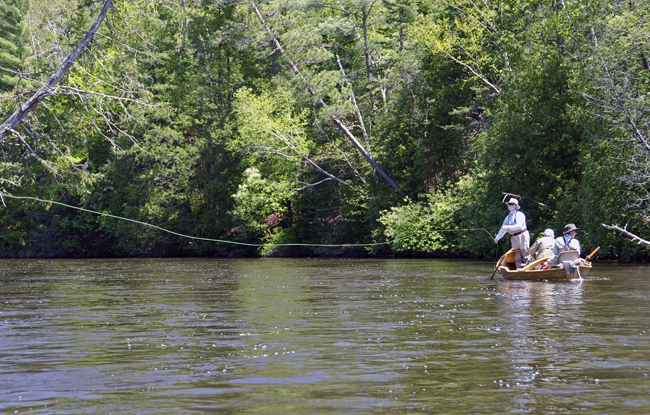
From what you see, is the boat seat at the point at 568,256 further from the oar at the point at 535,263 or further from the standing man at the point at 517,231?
the standing man at the point at 517,231

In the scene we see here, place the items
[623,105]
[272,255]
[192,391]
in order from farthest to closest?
[272,255], [623,105], [192,391]

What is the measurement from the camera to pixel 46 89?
22.4 m

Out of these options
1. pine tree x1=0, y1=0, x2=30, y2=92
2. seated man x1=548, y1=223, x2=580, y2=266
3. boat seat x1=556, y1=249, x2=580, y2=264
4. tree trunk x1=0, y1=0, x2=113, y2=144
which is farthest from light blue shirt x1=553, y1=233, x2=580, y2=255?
pine tree x1=0, y1=0, x2=30, y2=92

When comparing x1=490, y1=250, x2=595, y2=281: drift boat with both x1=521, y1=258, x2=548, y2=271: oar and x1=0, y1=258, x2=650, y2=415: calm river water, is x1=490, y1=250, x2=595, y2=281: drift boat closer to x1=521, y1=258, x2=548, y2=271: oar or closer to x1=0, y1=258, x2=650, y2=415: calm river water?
x1=521, y1=258, x2=548, y2=271: oar

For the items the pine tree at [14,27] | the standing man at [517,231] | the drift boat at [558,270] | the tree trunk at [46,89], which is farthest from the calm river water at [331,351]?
the pine tree at [14,27]

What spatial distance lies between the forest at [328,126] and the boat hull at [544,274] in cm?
769

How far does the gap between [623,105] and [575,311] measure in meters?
15.0

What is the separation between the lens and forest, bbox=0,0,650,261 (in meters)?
27.2

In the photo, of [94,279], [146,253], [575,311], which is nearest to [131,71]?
[94,279]

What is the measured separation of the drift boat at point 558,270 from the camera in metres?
19.7

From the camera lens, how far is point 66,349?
1031 centimetres

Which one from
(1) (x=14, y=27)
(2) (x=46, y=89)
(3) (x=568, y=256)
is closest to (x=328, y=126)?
(2) (x=46, y=89)

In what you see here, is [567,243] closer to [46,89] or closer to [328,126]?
[46,89]

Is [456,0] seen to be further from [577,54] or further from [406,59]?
[577,54]
